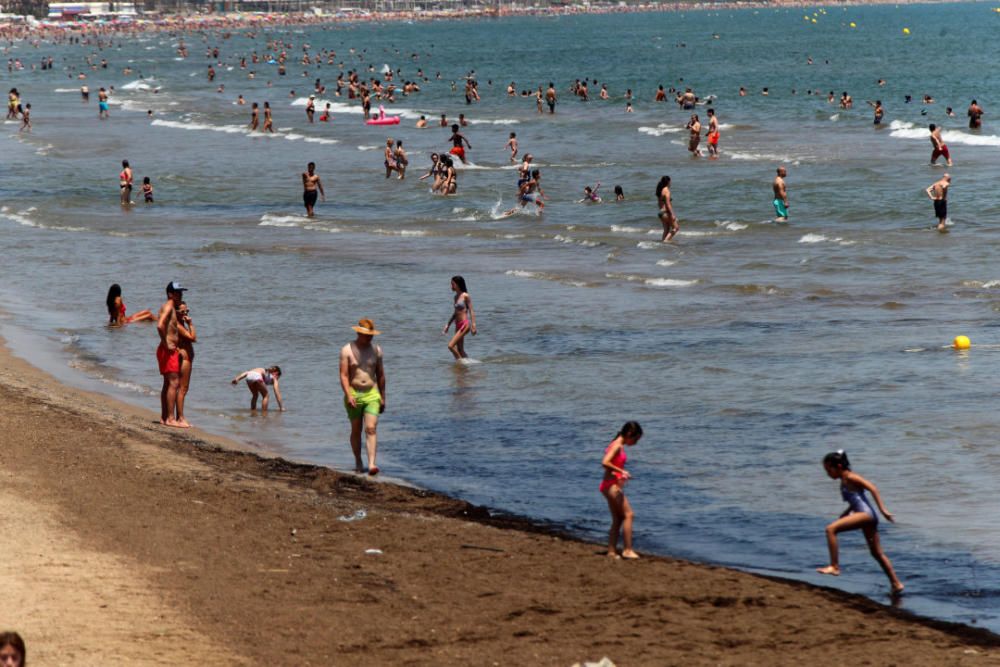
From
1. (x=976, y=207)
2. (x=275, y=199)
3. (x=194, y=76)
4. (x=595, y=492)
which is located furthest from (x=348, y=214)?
(x=194, y=76)

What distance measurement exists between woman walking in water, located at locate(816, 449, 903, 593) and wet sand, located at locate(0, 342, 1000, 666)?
415 millimetres

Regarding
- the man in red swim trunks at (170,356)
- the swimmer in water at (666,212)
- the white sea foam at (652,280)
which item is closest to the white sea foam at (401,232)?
the swimmer in water at (666,212)

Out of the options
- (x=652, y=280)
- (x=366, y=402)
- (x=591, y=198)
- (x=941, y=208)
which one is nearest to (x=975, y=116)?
(x=591, y=198)

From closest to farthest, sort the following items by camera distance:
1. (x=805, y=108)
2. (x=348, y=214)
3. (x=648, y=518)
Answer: (x=648, y=518), (x=348, y=214), (x=805, y=108)

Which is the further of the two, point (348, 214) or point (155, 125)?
point (155, 125)

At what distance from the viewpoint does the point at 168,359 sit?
1434cm

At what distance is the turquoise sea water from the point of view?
12953mm

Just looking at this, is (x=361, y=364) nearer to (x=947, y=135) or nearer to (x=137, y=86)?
(x=947, y=135)

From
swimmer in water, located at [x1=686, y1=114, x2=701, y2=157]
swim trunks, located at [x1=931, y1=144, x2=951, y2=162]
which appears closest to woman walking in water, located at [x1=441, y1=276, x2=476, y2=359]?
swim trunks, located at [x1=931, y1=144, x2=951, y2=162]

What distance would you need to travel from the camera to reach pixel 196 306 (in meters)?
22.9

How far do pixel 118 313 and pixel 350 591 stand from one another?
12538 mm

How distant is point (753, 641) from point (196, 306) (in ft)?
50.8

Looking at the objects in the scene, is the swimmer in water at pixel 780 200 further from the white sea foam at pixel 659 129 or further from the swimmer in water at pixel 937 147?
the white sea foam at pixel 659 129

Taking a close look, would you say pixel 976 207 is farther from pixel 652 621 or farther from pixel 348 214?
pixel 652 621
